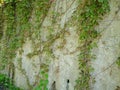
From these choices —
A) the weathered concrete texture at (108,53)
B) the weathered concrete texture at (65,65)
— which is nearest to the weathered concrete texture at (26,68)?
the weathered concrete texture at (65,65)

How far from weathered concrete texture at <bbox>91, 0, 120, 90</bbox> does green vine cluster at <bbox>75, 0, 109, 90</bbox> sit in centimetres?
10

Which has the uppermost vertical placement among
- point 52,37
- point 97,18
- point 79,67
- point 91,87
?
point 97,18

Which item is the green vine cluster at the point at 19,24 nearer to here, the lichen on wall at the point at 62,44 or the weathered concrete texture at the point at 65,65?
the lichen on wall at the point at 62,44

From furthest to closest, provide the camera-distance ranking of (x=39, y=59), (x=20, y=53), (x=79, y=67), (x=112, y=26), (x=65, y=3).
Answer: (x=20, y=53)
(x=39, y=59)
(x=65, y=3)
(x=79, y=67)
(x=112, y=26)

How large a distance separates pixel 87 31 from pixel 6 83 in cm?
228

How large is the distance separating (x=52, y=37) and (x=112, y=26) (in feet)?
4.25

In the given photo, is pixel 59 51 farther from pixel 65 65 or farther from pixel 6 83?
pixel 6 83

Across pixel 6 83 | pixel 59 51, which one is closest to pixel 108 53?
pixel 59 51

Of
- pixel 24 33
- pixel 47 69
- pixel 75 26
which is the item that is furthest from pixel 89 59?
pixel 24 33

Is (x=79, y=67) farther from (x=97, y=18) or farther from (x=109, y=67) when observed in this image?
(x=97, y=18)

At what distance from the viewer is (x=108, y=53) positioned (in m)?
4.65

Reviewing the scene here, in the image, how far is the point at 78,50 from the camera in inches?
198

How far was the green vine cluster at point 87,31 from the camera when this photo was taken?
476cm

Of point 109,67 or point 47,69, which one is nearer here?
point 109,67
